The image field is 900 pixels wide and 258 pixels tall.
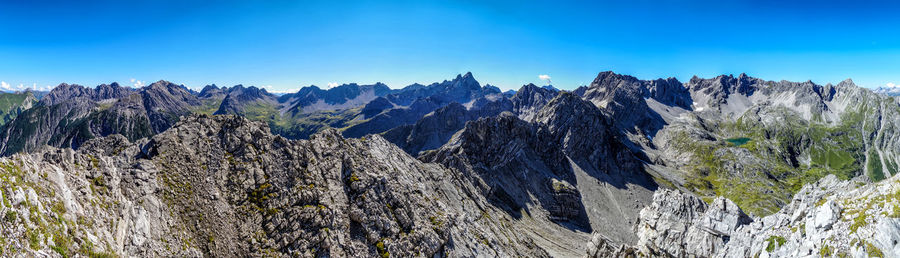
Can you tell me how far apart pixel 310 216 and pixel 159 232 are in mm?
14126

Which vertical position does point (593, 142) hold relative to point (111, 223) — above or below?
above

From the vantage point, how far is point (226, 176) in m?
42.8

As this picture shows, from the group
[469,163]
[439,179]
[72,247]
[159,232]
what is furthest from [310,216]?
[469,163]

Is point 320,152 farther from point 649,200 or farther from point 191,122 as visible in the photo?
point 649,200

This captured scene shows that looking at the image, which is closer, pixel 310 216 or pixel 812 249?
pixel 812 249

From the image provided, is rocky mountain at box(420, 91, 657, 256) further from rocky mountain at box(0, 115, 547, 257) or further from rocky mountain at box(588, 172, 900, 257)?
rocky mountain at box(0, 115, 547, 257)

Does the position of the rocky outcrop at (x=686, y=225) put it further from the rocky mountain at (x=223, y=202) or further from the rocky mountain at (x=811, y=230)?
the rocky mountain at (x=223, y=202)

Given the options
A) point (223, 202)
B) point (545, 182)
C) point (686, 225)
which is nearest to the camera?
point (223, 202)

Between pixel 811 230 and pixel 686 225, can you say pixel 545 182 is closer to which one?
pixel 686 225

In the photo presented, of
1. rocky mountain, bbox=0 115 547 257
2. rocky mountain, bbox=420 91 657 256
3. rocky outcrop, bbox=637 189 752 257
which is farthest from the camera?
rocky mountain, bbox=420 91 657 256

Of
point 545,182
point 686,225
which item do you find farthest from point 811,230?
point 545,182

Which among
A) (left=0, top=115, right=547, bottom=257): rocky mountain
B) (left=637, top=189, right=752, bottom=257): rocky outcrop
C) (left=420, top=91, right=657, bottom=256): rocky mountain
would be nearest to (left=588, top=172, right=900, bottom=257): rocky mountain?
(left=637, top=189, right=752, bottom=257): rocky outcrop

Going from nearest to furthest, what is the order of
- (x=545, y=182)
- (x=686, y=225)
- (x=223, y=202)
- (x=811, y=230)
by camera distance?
(x=223, y=202) → (x=811, y=230) → (x=686, y=225) → (x=545, y=182)

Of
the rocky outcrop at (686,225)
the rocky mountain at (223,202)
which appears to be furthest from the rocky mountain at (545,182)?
the rocky mountain at (223,202)
